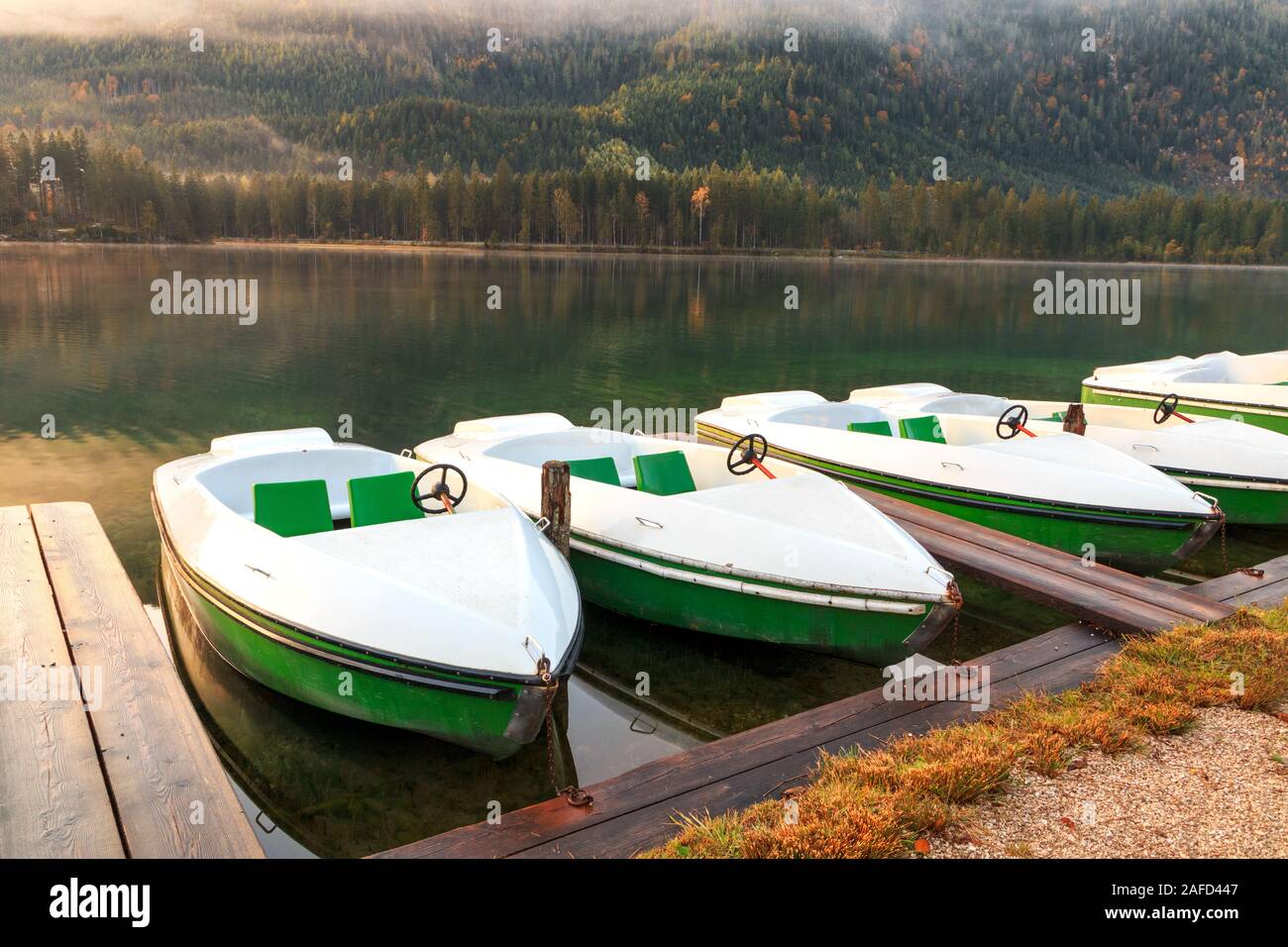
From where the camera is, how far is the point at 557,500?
25.8 ft

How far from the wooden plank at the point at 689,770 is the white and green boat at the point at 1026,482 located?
332 cm

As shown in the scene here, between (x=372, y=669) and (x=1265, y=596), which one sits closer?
(x=372, y=669)

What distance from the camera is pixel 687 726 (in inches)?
283

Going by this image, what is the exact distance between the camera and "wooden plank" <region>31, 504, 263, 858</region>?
175 inches

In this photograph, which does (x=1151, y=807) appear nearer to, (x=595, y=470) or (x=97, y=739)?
(x=97, y=739)

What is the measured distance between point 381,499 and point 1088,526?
6.78 metres

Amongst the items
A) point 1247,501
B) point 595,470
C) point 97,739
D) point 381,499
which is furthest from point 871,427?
point 97,739

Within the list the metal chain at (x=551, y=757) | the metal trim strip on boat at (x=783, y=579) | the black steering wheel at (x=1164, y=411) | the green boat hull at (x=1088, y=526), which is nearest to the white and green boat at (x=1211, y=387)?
the black steering wheel at (x=1164, y=411)

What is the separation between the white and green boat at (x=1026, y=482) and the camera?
376 inches

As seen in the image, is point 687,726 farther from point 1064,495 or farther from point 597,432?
point 1064,495

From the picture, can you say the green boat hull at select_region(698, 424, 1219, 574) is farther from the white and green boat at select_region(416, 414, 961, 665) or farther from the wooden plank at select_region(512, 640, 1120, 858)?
the wooden plank at select_region(512, 640, 1120, 858)

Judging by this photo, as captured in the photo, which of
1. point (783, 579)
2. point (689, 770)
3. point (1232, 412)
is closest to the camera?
point (689, 770)

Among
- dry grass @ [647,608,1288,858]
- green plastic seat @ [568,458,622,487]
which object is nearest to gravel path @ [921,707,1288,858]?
dry grass @ [647,608,1288,858]
